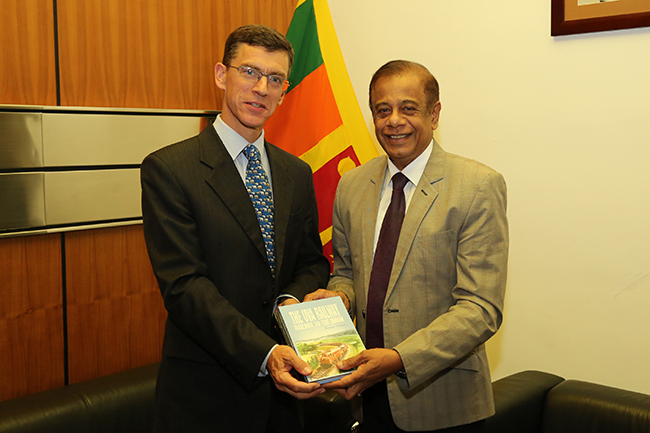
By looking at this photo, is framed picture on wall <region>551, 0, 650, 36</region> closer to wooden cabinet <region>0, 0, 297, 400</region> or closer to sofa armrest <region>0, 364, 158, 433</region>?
Result: wooden cabinet <region>0, 0, 297, 400</region>

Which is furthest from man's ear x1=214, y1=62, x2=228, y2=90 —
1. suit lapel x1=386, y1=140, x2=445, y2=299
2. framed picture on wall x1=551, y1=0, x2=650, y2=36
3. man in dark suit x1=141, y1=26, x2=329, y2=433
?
framed picture on wall x1=551, y1=0, x2=650, y2=36

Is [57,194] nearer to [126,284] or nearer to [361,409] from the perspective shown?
[126,284]

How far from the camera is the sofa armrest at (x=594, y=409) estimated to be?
2.18m

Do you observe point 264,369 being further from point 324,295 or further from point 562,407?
point 562,407

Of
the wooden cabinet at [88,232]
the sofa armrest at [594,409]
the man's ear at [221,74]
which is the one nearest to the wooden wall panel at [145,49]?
the wooden cabinet at [88,232]

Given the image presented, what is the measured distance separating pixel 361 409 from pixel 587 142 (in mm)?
1572

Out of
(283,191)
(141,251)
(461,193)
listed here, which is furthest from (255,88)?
(141,251)

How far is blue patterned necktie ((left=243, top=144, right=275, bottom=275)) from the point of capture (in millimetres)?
1664

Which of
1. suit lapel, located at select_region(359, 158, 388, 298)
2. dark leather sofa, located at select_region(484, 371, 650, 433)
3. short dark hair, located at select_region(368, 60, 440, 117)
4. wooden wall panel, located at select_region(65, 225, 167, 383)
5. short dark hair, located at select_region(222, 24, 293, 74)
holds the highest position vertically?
short dark hair, located at select_region(222, 24, 293, 74)

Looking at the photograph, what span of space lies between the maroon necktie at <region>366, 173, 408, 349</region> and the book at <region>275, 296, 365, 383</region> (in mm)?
105

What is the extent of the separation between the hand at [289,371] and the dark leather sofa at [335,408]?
1042 millimetres

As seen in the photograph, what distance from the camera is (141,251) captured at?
2.71m

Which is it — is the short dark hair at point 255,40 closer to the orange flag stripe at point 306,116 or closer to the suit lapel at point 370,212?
the suit lapel at point 370,212

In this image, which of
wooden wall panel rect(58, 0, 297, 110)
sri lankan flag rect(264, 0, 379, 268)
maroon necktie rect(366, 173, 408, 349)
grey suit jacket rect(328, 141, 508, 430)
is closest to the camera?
grey suit jacket rect(328, 141, 508, 430)
